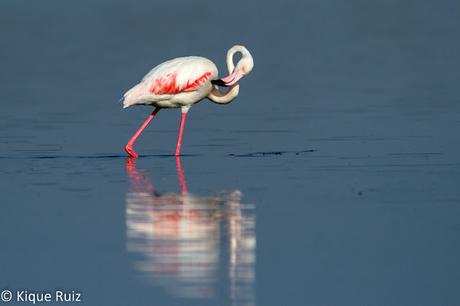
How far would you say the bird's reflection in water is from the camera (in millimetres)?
10000

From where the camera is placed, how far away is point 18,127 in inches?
801

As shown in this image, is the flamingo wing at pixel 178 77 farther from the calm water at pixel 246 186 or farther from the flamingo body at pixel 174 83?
the calm water at pixel 246 186

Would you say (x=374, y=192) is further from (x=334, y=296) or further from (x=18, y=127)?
(x=18, y=127)

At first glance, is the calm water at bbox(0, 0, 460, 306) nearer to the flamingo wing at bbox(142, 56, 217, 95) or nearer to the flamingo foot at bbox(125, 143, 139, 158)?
the flamingo foot at bbox(125, 143, 139, 158)

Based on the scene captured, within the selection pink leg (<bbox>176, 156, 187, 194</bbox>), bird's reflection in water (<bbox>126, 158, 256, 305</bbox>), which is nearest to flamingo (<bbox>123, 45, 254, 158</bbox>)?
pink leg (<bbox>176, 156, 187, 194</bbox>)

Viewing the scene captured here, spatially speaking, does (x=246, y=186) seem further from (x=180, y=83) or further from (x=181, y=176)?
(x=180, y=83)

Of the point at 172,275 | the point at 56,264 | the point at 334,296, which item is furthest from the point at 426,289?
the point at 56,264

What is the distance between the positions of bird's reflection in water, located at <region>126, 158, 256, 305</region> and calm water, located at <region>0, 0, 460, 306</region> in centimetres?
2

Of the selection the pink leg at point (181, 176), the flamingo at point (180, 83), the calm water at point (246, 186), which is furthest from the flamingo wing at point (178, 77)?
the pink leg at point (181, 176)

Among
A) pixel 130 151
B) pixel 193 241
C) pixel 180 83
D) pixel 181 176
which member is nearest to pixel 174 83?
pixel 180 83

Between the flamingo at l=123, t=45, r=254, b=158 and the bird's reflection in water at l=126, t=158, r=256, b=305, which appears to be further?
the flamingo at l=123, t=45, r=254, b=158

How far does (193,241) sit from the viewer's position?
37.3 ft

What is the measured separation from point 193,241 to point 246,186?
8.85 ft

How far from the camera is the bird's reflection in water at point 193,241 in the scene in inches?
394
